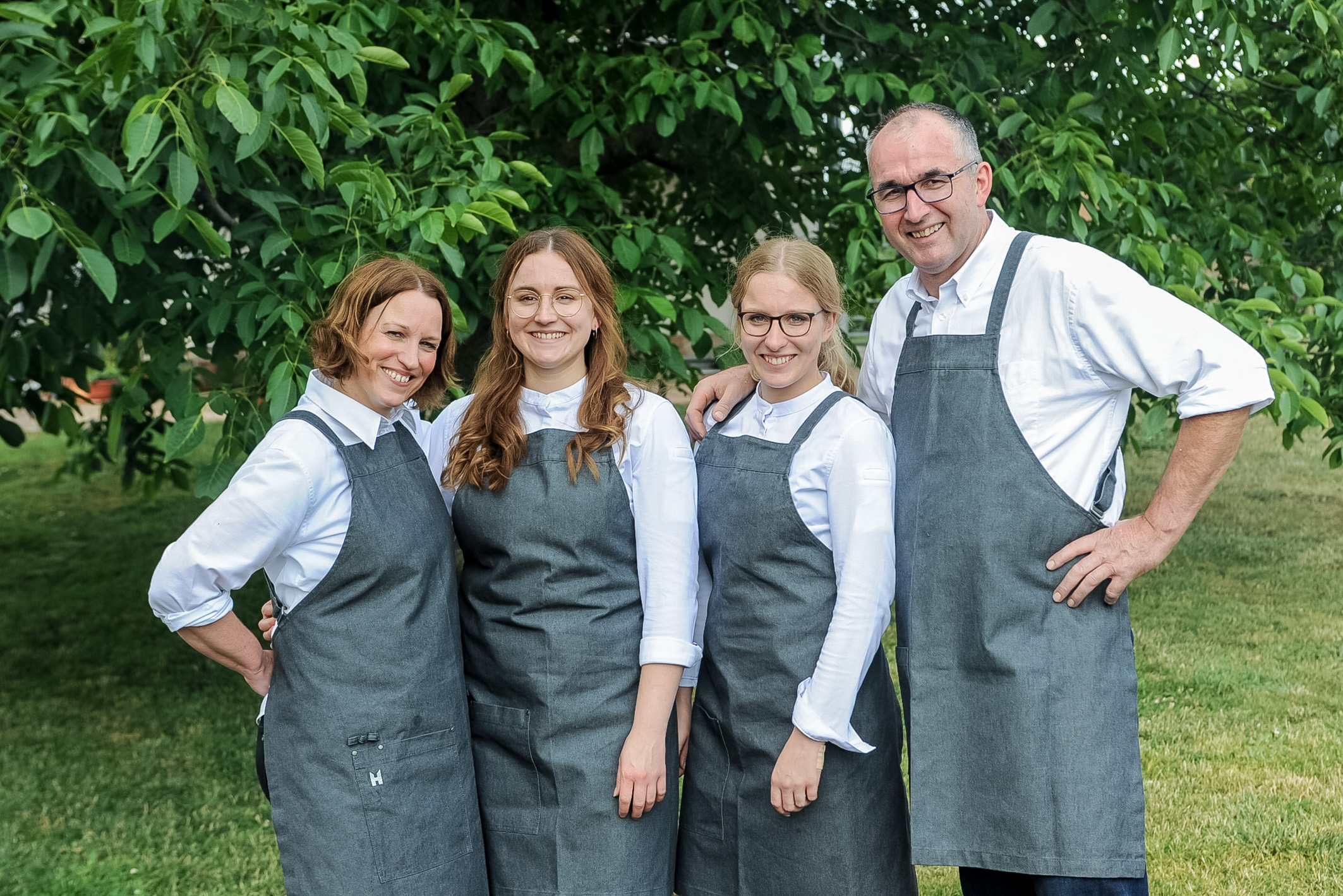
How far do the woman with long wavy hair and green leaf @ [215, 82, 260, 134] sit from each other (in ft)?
2.35

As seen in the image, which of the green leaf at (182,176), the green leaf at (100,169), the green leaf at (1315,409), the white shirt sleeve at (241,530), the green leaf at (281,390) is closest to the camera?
the white shirt sleeve at (241,530)

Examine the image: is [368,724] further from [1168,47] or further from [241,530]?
[1168,47]

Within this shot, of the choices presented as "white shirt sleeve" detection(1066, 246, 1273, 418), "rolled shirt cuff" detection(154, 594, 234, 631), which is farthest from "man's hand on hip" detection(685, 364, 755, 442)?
"rolled shirt cuff" detection(154, 594, 234, 631)

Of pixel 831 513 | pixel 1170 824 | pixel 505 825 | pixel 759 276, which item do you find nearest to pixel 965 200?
pixel 759 276

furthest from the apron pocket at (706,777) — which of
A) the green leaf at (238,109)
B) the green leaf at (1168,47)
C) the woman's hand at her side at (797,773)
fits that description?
the green leaf at (1168,47)

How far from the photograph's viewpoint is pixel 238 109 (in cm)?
244

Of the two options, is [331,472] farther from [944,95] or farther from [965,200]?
[944,95]

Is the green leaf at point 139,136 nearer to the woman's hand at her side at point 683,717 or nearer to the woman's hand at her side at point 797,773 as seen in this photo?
the woman's hand at her side at point 683,717

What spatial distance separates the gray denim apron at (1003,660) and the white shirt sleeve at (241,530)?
1.13m

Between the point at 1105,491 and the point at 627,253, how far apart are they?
83.3 inches

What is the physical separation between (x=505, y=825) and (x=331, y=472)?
0.75 m

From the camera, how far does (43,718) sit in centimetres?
558

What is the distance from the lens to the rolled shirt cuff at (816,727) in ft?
6.73

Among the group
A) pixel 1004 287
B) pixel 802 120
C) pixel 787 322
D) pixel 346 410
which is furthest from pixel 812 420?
pixel 802 120
